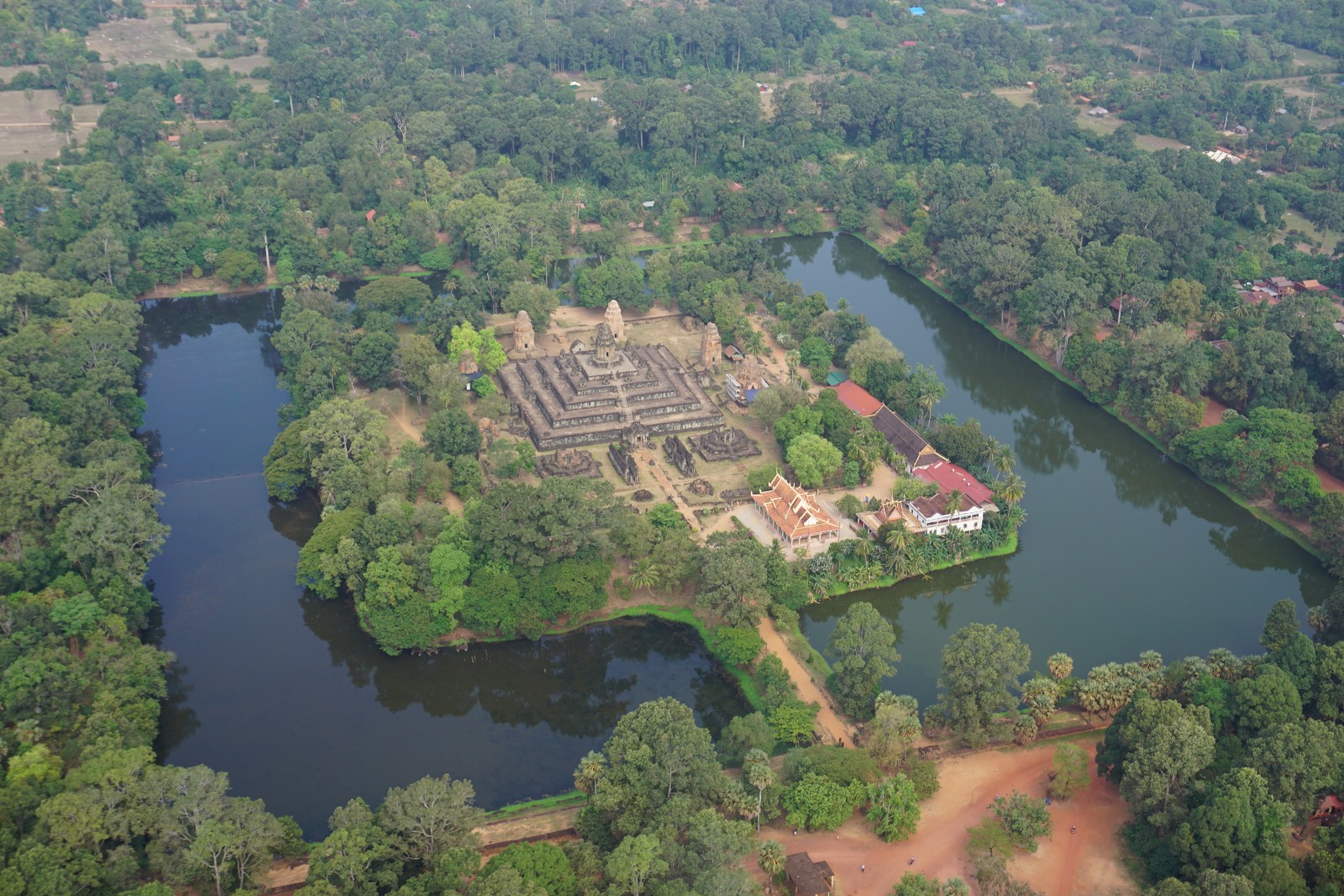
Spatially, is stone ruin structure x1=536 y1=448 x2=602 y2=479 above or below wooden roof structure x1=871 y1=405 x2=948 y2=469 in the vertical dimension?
below

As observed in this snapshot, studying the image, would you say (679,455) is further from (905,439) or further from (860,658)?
(860,658)

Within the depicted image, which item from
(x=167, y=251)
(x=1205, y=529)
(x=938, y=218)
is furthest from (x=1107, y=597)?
(x=167, y=251)

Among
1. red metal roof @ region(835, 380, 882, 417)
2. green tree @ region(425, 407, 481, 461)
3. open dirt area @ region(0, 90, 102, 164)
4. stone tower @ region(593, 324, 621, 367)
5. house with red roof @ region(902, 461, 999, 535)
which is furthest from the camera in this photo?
open dirt area @ region(0, 90, 102, 164)

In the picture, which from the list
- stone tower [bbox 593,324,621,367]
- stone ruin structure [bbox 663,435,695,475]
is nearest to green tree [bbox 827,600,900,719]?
stone ruin structure [bbox 663,435,695,475]

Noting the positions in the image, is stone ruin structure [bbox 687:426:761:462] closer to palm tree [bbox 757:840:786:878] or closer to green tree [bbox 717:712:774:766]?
green tree [bbox 717:712:774:766]

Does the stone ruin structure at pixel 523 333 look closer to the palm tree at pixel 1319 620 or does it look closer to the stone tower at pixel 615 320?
the stone tower at pixel 615 320

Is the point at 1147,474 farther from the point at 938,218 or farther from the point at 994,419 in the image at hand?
the point at 938,218

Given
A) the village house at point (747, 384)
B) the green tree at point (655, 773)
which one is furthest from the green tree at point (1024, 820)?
the village house at point (747, 384)
